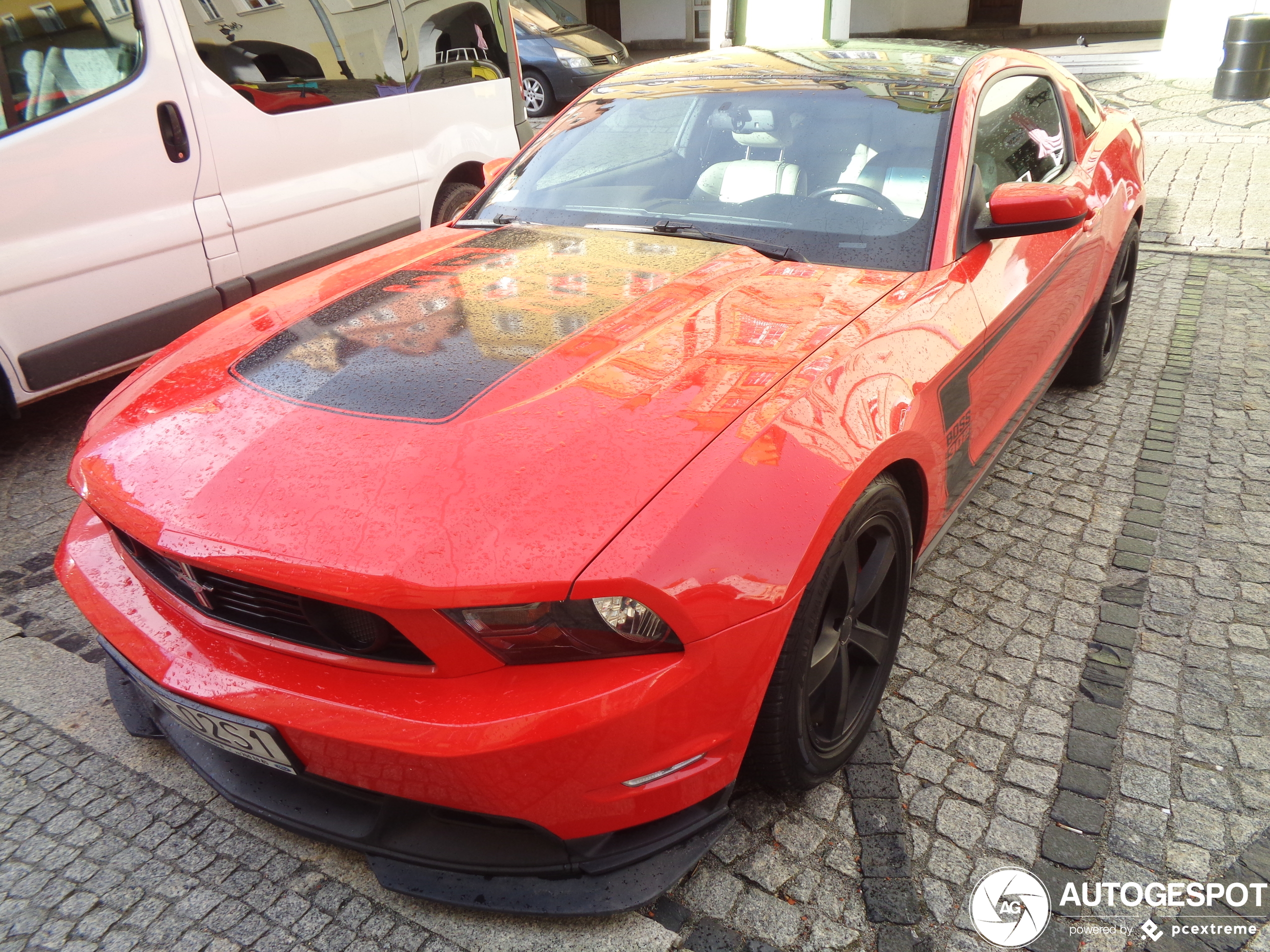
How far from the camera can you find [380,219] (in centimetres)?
509

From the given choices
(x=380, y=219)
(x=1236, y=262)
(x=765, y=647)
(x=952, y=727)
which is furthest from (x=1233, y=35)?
(x=765, y=647)

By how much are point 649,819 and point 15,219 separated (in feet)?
11.2

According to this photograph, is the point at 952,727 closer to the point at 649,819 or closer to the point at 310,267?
the point at 649,819

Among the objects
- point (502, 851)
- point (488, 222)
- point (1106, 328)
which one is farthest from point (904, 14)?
point (502, 851)

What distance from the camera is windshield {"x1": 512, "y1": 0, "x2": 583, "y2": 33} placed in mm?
12680

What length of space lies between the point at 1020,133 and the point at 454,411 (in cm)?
238

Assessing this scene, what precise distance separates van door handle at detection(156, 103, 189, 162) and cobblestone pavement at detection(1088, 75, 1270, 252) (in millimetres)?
5627

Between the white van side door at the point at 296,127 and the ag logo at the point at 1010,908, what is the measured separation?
12.9 feet

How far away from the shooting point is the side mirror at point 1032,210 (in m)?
2.50

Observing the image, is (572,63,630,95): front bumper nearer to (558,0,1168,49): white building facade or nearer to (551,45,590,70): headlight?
(551,45,590,70): headlight

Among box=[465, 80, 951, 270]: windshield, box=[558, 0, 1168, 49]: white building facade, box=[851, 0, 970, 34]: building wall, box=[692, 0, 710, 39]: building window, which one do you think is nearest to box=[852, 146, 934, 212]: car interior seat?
box=[465, 80, 951, 270]: windshield

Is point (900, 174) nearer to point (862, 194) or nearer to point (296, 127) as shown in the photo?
point (862, 194)

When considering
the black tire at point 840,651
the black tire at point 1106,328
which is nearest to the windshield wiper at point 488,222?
the black tire at point 840,651

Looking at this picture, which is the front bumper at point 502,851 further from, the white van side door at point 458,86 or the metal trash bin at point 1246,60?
the metal trash bin at point 1246,60
